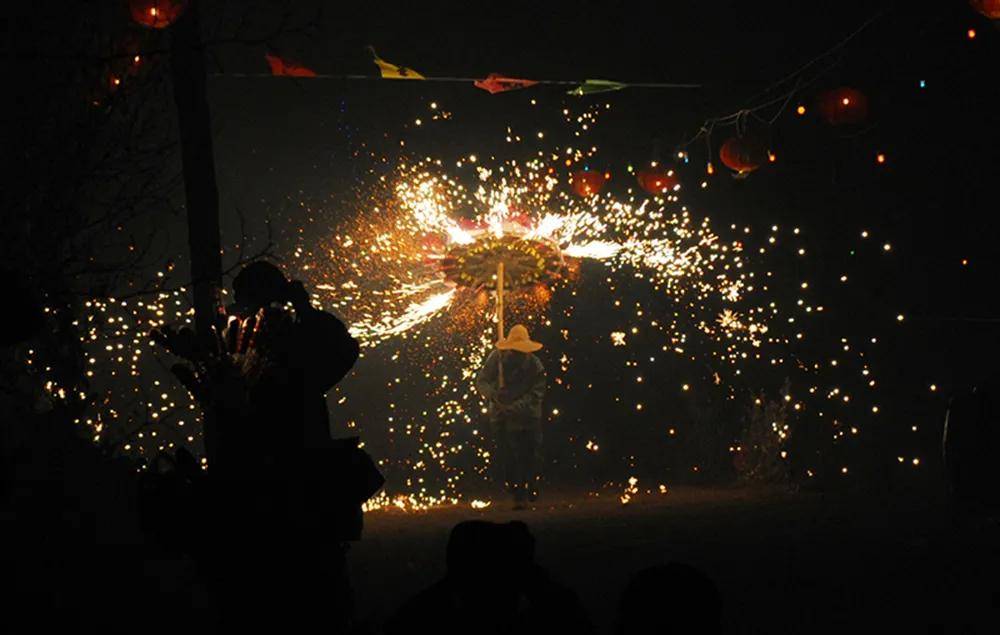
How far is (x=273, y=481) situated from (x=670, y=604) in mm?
1845

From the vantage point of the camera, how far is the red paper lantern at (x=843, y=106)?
1396 cm

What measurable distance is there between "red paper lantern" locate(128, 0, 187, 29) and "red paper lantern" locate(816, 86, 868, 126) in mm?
6876

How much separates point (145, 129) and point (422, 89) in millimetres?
16090

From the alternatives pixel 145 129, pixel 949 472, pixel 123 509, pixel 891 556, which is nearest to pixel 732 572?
pixel 891 556

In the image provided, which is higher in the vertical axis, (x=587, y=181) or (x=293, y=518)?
(x=587, y=181)

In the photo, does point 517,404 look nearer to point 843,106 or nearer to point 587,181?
point 587,181

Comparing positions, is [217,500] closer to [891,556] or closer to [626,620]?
[626,620]

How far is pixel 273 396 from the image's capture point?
18.4ft

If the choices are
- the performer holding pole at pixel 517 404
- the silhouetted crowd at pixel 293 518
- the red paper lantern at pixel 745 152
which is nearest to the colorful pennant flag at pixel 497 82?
the red paper lantern at pixel 745 152

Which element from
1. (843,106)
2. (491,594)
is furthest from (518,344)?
(491,594)

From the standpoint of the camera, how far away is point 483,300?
22828 millimetres

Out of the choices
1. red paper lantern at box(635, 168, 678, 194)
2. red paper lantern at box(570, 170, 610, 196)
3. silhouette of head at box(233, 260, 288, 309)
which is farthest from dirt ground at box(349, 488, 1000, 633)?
red paper lantern at box(570, 170, 610, 196)

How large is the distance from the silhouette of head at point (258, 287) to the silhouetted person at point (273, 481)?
14 cm

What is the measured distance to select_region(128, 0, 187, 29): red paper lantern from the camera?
984 centimetres
